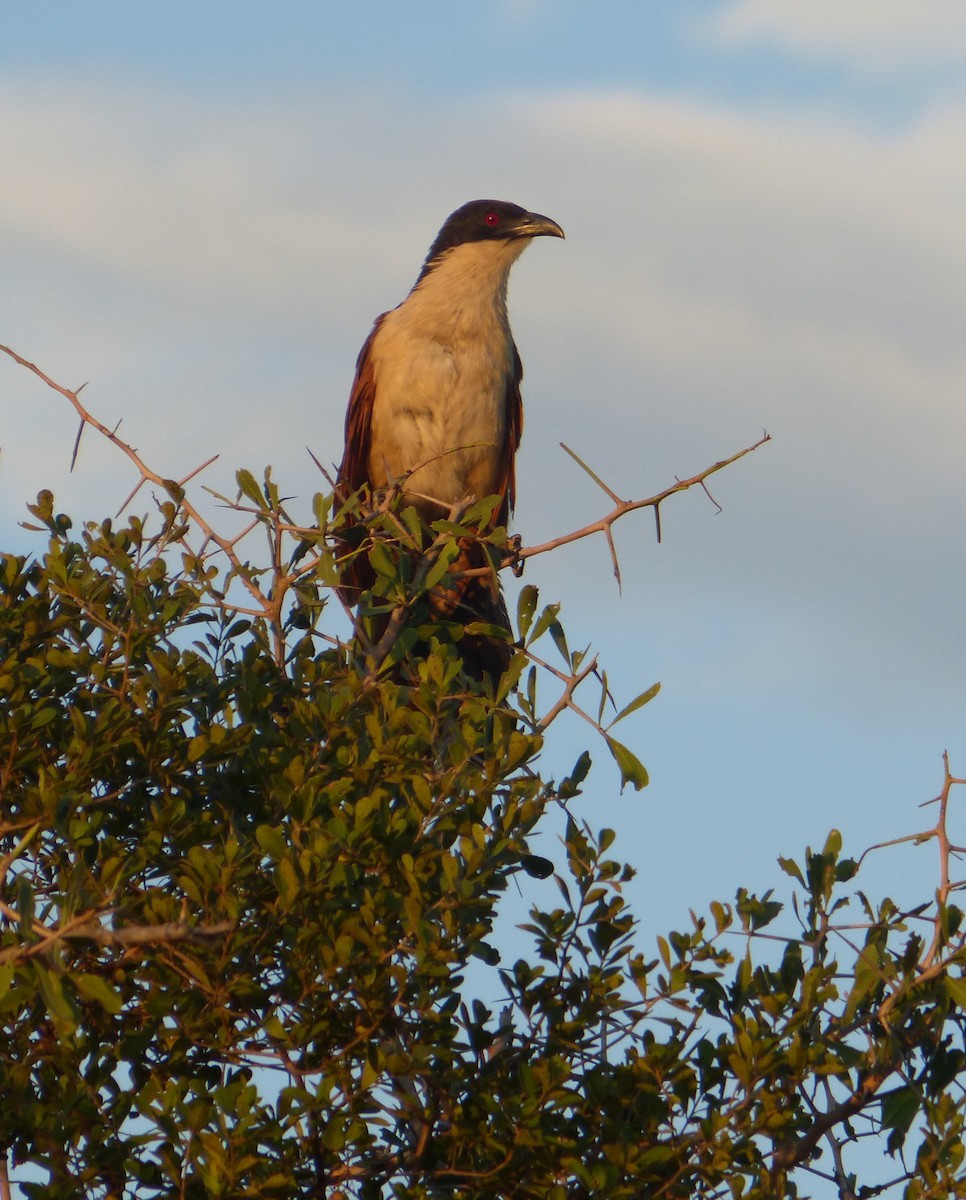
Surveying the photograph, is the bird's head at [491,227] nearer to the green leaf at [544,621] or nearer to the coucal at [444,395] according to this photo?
the coucal at [444,395]

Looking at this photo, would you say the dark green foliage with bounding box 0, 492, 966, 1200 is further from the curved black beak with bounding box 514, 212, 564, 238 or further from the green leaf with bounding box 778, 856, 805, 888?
the curved black beak with bounding box 514, 212, 564, 238

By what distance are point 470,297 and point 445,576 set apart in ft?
11.7

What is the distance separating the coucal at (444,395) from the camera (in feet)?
21.9

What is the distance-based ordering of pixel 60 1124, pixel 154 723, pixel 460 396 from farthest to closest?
pixel 460 396
pixel 154 723
pixel 60 1124

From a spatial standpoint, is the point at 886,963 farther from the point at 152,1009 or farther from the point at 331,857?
the point at 152,1009

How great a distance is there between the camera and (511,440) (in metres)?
7.02

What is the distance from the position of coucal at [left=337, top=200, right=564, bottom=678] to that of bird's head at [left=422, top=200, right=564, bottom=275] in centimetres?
9

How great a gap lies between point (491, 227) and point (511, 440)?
1.18 metres

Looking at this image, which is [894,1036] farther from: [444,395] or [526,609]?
[444,395]

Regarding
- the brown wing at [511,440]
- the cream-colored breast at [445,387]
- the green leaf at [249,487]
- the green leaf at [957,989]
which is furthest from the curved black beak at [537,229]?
the green leaf at [957,989]

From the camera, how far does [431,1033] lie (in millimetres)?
2744

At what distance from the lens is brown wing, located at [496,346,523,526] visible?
22.9ft

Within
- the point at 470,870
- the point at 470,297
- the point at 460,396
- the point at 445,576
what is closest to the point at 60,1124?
the point at 470,870

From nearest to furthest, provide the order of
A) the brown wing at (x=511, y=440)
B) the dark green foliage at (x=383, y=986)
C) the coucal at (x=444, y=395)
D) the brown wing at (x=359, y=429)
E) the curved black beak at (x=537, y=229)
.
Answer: the dark green foliage at (x=383, y=986)
the coucal at (x=444, y=395)
the brown wing at (x=359, y=429)
the brown wing at (x=511, y=440)
the curved black beak at (x=537, y=229)
